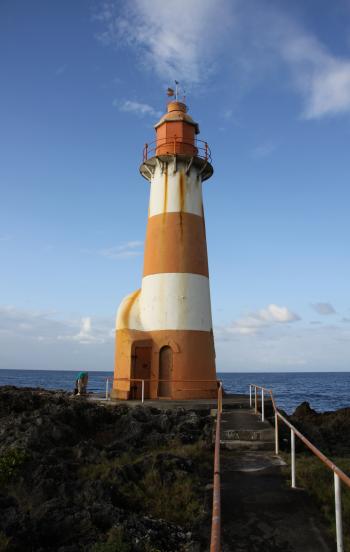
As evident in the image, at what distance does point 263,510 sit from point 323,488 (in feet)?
3.95

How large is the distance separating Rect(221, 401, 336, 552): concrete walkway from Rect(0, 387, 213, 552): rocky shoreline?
1.12 ft

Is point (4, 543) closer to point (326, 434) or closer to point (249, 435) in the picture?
point (249, 435)

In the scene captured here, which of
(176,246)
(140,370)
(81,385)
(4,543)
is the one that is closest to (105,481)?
(4,543)

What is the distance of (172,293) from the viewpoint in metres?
16.4

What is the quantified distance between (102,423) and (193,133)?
11718 mm

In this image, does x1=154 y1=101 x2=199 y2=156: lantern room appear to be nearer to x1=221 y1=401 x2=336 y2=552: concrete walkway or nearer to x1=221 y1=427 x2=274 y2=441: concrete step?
x1=221 y1=427 x2=274 y2=441: concrete step

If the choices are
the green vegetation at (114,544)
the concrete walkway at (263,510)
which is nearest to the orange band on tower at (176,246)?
the concrete walkway at (263,510)

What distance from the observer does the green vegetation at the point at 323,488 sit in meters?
5.77

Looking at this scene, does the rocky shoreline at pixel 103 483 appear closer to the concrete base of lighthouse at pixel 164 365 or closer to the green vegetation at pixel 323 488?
the green vegetation at pixel 323 488

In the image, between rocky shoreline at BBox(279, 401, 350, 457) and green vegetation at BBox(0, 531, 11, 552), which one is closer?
green vegetation at BBox(0, 531, 11, 552)

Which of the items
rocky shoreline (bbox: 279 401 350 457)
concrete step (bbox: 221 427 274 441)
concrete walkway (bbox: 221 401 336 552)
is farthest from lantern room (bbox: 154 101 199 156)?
concrete walkway (bbox: 221 401 336 552)

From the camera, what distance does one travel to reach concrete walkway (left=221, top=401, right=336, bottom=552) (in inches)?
206

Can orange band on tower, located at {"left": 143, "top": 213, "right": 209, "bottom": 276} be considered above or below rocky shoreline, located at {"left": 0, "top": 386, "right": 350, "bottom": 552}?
above

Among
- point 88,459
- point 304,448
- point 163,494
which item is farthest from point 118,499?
point 304,448
